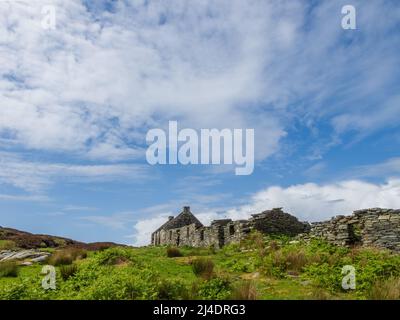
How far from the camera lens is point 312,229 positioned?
24062mm

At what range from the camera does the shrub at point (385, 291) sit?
39.3 ft

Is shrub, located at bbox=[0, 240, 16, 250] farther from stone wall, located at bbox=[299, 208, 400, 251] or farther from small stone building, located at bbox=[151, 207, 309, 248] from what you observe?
stone wall, located at bbox=[299, 208, 400, 251]

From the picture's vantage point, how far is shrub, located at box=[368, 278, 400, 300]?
11982 mm

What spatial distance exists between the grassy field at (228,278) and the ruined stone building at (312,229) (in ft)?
3.80

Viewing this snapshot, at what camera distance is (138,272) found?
1476 cm

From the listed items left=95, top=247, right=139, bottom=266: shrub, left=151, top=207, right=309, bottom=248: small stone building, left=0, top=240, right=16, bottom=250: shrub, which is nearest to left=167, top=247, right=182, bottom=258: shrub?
left=151, top=207, right=309, bottom=248: small stone building

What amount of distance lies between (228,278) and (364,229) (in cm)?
996

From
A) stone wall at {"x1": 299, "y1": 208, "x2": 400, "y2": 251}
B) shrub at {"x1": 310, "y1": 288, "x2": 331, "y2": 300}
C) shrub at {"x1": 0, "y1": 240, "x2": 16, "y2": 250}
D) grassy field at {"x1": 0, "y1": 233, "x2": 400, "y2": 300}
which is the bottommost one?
shrub at {"x1": 310, "y1": 288, "x2": 331, "y2": 300}

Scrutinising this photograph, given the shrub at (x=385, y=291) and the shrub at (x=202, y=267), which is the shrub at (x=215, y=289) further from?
the shrub at (x=385, y=291)

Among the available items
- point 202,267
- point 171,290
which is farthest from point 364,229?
point 171,290

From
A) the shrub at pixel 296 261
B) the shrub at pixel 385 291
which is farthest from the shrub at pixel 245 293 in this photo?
the shrub at pixel 296 261

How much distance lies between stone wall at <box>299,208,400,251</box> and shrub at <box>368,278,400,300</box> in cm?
742

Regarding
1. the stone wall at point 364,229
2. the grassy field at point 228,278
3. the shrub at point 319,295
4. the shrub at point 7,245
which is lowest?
the shrub at point 319,295
